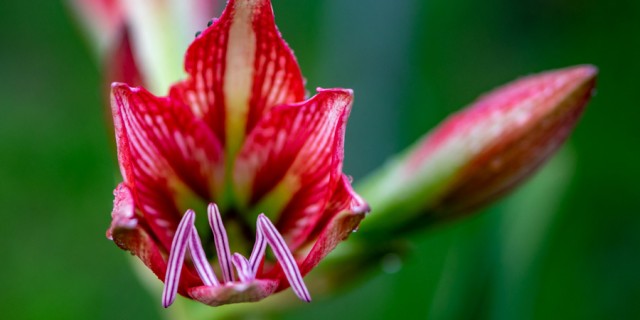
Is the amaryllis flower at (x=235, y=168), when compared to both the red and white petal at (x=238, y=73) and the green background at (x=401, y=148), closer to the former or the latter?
the red and white petal at (x=238, y=73)

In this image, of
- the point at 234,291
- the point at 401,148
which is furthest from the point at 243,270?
the point at 401,148

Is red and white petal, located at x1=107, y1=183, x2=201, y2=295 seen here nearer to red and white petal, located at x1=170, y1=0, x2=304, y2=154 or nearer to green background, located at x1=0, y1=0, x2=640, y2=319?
red and white petal, located at x1=170, y1=0, x2=304, y2=154

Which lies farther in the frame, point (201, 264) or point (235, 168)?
point (235, 168)

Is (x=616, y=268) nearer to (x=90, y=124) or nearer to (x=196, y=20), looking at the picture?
(x=196, y=20)

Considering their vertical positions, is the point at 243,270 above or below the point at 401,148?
above

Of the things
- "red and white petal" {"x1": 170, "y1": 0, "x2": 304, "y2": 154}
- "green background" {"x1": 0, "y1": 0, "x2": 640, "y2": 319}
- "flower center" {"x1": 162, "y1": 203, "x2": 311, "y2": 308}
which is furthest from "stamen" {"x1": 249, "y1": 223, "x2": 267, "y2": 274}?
"green background" {"x1": 0, "y1": 0, "x2": 640, "y2": 319}

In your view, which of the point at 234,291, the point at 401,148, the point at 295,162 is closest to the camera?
the point at 234,291

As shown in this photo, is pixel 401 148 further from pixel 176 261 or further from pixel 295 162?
pixel 176 261

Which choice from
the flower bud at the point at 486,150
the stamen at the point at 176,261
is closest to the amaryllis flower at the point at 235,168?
the stamen at the point at 176,261
